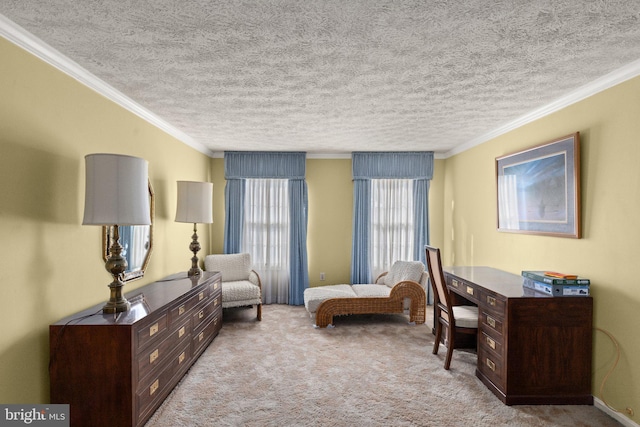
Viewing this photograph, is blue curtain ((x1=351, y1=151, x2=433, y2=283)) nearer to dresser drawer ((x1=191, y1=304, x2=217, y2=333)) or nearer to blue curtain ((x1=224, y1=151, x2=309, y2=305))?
blue curtain ((x1=224, y1=151, x2=309, y2=305))

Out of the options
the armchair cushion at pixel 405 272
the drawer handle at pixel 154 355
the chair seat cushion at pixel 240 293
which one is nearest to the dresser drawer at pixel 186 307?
the drawer handle at pixel 154 355

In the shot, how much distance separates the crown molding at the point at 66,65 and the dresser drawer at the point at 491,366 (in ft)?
12.8

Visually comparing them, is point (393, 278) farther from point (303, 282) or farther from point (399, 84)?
point (399, 84)

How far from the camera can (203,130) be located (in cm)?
417

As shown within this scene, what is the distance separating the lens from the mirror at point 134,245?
2.80 metres

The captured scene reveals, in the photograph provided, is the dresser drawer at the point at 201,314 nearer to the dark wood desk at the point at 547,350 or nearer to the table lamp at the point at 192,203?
the table lamp at the point at 192,203

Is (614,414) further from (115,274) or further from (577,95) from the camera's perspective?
(115,274)

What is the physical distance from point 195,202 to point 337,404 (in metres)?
2.70

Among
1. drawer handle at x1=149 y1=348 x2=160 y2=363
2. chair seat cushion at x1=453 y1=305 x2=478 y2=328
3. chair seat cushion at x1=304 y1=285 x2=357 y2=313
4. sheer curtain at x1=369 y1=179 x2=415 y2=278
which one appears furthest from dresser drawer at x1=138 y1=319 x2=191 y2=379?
sheer curtain at x1=369 y1=179 x2=415 y2=278

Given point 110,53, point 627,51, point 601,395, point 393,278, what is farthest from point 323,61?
point 393,278

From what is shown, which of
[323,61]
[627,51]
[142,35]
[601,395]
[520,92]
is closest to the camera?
[142,35]

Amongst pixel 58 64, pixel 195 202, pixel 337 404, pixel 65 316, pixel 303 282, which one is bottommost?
pixel 337 404

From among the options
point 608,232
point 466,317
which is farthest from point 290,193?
point 608,232

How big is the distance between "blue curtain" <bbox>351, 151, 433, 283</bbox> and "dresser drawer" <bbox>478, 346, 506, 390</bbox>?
257 cm
